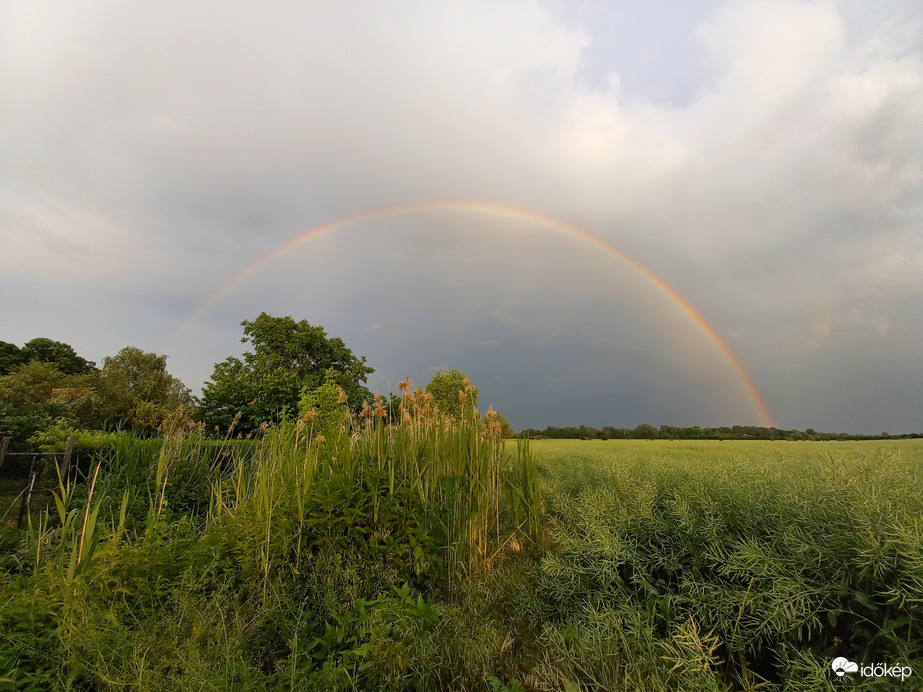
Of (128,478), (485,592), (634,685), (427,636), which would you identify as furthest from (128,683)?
(128,478)

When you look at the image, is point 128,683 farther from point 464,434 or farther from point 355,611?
point 464,434

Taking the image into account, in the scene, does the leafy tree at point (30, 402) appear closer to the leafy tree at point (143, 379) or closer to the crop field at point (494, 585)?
the leafy tree at point (143, 379)

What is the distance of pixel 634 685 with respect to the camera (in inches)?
73.2

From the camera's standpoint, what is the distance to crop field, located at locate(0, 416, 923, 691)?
5.74 ft

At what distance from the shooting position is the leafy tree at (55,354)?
101ft

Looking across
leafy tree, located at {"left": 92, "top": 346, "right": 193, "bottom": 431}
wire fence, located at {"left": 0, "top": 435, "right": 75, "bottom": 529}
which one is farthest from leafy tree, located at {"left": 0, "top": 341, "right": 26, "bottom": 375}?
wire fence, located at {"left": 0, "top": 435, "right": 75, "bottom": 529}

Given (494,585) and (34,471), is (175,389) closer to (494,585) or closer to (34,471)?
(34,471)

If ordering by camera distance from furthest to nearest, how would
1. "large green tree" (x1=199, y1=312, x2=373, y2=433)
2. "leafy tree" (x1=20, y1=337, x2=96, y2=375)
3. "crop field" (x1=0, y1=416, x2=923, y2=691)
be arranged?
"leafy tree" (x1=20, y1=337, x2=96, y2=375), "large green tree" (x1=199, y1=312, x2=373, y2=433), "crop field" (x1=0, y1=416, x2=923, y2=691)

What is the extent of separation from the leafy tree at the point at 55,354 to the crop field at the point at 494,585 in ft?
118

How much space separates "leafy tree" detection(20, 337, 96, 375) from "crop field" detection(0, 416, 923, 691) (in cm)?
3610

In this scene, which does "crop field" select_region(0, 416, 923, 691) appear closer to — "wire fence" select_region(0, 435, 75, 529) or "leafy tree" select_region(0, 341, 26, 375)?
"wire fence" select_region(0, 435, 75, 529)

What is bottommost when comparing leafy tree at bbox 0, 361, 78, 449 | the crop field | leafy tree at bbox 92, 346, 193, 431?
the crop field

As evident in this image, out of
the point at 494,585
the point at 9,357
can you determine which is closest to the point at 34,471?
the point at 494,585

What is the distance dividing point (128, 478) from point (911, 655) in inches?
341
